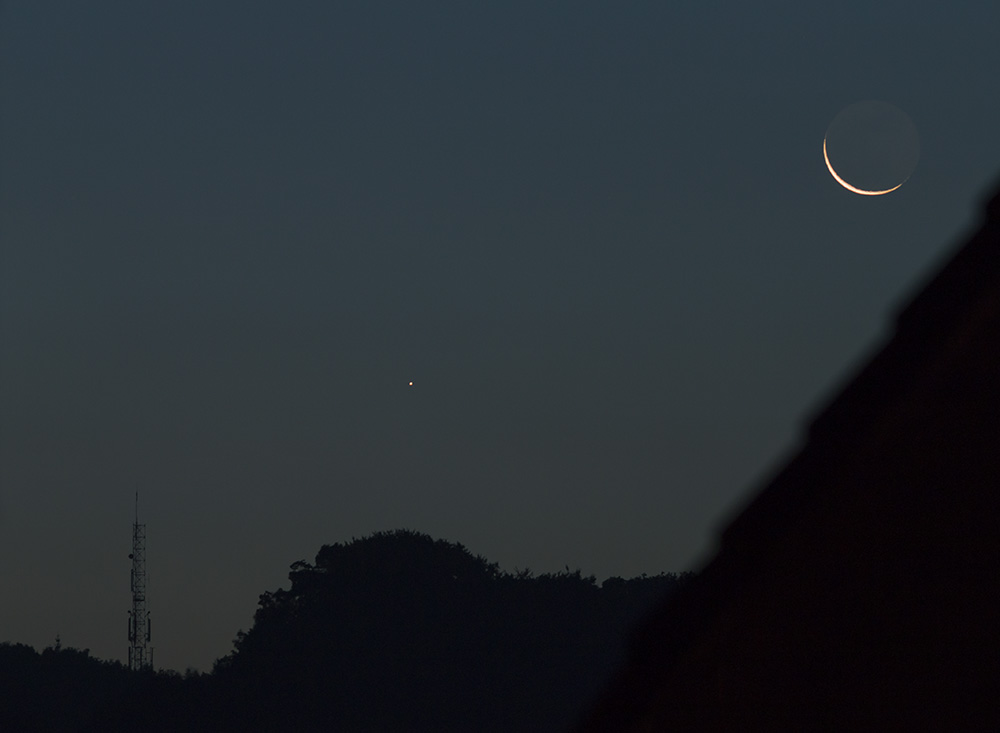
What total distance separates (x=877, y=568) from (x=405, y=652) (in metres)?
82.4

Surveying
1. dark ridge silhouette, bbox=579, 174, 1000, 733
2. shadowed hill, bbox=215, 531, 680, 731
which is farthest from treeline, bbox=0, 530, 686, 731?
dark ridge silhouette, bbox=579, 174, 1000, 733

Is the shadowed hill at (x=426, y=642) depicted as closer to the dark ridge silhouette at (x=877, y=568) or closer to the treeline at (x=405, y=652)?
the treeline at (x=405, y=652)

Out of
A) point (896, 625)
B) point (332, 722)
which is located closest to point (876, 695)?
point (896, 625)

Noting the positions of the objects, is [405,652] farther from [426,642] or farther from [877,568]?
[877,568]

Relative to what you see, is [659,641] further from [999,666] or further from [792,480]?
[999,666]

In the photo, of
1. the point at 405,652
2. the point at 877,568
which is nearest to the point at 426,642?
the point at 405,652

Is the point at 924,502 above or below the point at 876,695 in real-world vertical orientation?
above

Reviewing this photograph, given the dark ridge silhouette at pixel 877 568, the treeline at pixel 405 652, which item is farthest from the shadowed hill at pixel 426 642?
the dark ridge silhouette at pixel 877 568

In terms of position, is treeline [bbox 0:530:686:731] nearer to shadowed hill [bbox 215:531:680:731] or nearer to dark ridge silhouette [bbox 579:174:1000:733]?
shadowed hill [bbox 215:531:680:731]

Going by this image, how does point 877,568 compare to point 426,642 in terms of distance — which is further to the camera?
point 426,642

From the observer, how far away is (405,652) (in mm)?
85812

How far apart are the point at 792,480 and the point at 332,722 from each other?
3141 inches

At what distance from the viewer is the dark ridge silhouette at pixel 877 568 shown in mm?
5414

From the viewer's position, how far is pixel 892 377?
5.54 metres
